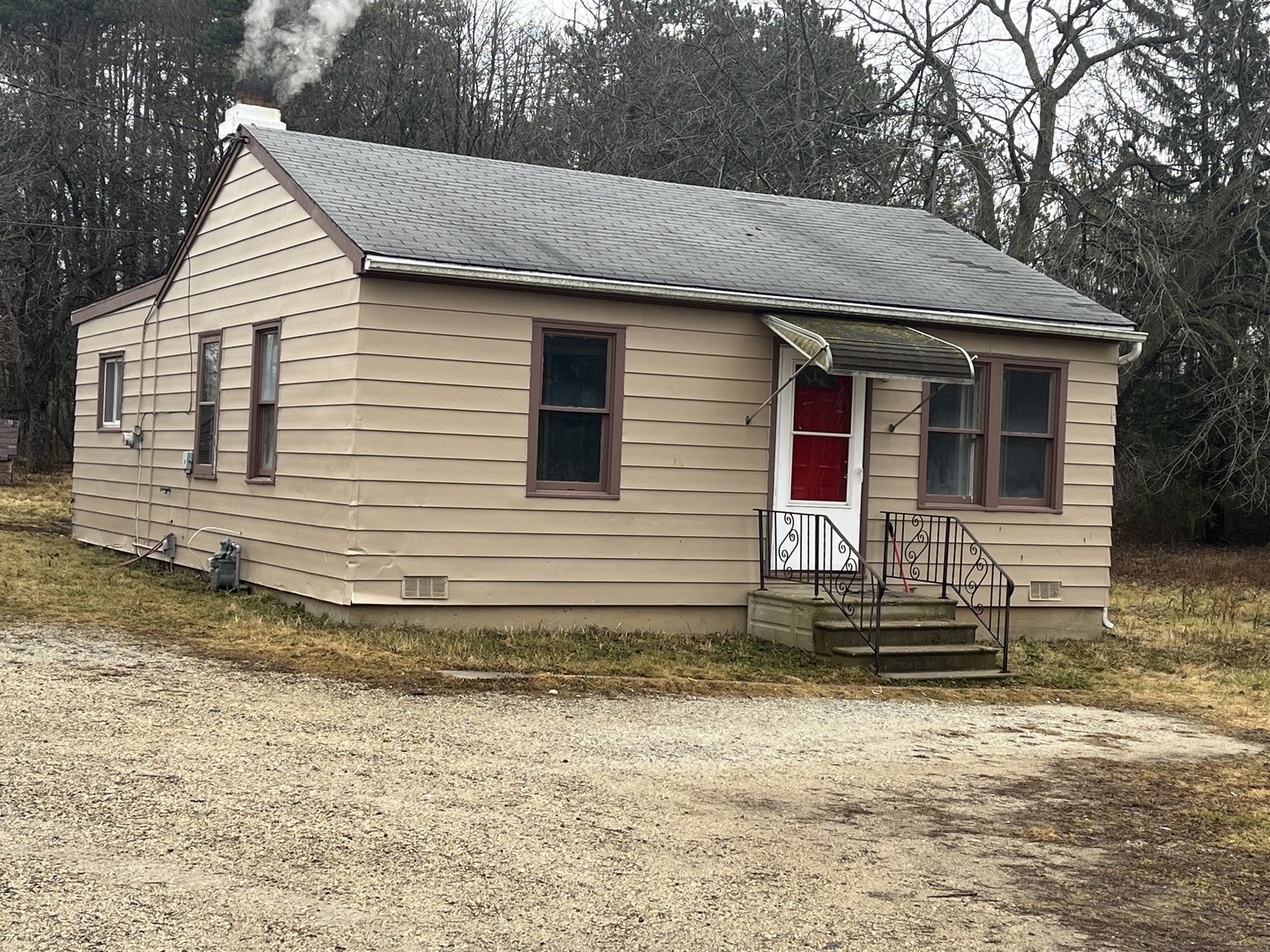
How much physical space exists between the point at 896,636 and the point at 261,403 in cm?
589

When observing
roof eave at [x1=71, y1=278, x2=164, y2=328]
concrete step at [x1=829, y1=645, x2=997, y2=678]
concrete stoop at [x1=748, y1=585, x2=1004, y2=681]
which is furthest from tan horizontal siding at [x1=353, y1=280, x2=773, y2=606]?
roof eave at [x1=71, y1=278, x2=164, y2=328]

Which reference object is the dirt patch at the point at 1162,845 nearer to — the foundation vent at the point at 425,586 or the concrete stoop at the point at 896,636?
the concrete stoop at the point at 896,636

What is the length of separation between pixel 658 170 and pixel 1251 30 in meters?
9.82

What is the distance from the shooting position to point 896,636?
35.7 ft

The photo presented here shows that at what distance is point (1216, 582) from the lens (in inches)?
752

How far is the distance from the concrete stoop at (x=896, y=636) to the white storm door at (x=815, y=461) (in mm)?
702

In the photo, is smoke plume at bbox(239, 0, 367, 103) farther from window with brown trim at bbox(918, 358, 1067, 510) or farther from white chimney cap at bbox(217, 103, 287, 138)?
window with brown trim at bbox(918, 358, 1067, 510)

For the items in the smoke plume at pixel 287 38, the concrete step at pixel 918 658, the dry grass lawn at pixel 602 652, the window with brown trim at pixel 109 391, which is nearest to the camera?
the dry grass lawn at pixel 602 652

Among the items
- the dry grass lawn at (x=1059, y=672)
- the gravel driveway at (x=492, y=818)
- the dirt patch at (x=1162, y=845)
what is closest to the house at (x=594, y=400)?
the dry grass lawn at (x=1059, y=672)

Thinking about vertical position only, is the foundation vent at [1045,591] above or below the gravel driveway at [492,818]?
above

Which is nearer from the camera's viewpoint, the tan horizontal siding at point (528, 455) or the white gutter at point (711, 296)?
the white gutter at point (711, 296)

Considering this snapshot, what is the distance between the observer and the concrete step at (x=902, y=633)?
35.4 feet

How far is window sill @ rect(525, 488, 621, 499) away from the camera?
11.2m

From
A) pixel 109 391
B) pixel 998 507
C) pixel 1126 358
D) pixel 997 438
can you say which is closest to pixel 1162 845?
pixel 998 507
